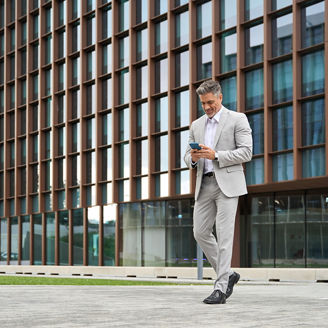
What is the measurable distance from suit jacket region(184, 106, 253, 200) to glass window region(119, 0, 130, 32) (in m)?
34.0

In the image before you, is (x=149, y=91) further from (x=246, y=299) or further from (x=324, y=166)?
(x=246, y=299)

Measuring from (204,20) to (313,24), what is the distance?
698 centimetres

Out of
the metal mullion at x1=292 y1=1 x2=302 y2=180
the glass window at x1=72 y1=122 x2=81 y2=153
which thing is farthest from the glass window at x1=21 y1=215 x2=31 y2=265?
the metal mullion at x1=292 y1=1 x2=302 y2=180

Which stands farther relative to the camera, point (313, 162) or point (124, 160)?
point (124, 160)

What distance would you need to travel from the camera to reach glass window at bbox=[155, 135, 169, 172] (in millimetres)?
38500

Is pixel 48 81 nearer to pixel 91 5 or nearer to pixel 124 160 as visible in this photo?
pixel 91 5

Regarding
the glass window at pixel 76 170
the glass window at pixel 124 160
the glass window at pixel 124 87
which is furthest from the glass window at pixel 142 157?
the glass window at pixel 76 170

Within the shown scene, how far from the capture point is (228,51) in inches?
1374

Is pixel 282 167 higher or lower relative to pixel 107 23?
lower

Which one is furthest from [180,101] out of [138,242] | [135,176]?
[138,242]

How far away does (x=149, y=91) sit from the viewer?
3934 centimetres

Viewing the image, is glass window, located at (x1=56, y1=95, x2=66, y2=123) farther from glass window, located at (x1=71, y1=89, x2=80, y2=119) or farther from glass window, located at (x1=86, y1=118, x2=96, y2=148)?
glass window, located at (x1=86, y1=118, x2=96, y2=148)

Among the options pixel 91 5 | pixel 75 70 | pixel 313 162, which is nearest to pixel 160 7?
pixel 91 5

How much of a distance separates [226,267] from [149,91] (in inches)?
1262
